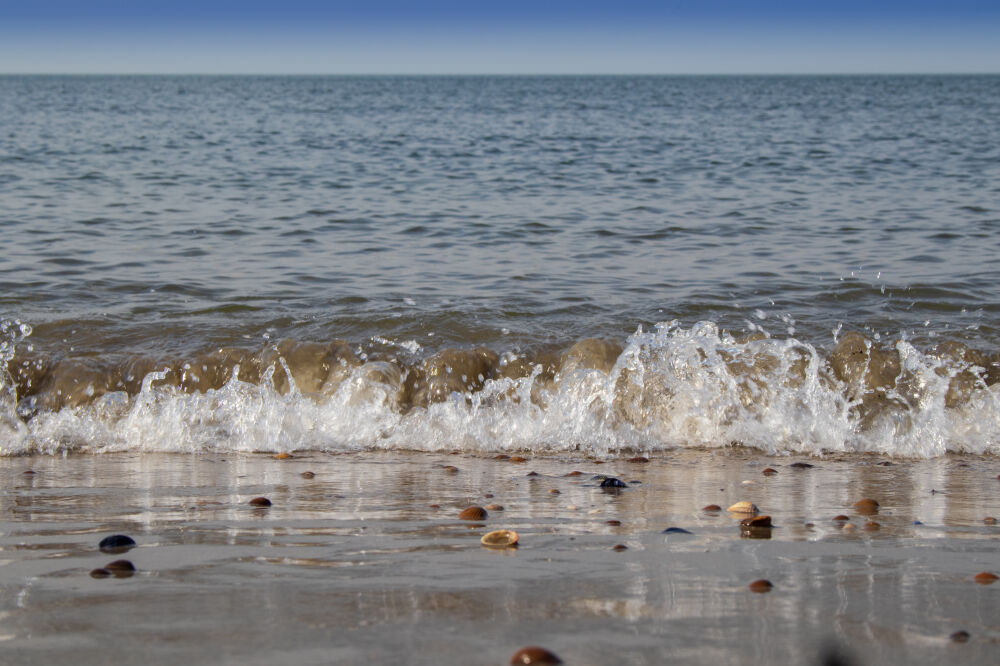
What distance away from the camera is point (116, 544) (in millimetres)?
3205

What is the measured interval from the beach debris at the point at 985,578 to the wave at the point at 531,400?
2407 mm

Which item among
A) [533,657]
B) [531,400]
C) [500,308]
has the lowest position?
[533,657]

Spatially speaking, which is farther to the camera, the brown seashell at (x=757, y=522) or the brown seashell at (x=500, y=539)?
the brown seashell at (x=757, y=522)

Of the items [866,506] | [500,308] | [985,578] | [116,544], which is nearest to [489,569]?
[116,544]

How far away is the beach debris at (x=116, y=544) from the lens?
318cm

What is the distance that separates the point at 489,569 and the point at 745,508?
126 cm

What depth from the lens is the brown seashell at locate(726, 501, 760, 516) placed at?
3756 millimetres

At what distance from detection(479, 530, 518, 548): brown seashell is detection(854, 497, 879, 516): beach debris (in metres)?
1.50

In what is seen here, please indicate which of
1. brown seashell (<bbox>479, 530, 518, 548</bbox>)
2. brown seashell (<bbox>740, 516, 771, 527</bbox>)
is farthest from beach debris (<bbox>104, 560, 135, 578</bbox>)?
brown seashell (<bbox>740, 516, 771, 527</bbox>)

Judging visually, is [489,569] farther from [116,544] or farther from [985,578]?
[985,578]

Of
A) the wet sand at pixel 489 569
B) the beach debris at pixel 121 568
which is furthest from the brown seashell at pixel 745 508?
the beach debris at pixel 121 568

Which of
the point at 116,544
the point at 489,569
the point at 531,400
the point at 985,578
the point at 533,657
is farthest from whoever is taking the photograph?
the point at 531,400

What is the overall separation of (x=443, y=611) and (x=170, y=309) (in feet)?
18.5

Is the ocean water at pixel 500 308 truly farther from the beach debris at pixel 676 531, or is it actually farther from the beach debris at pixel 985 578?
the beach debris at pixel 985 578
